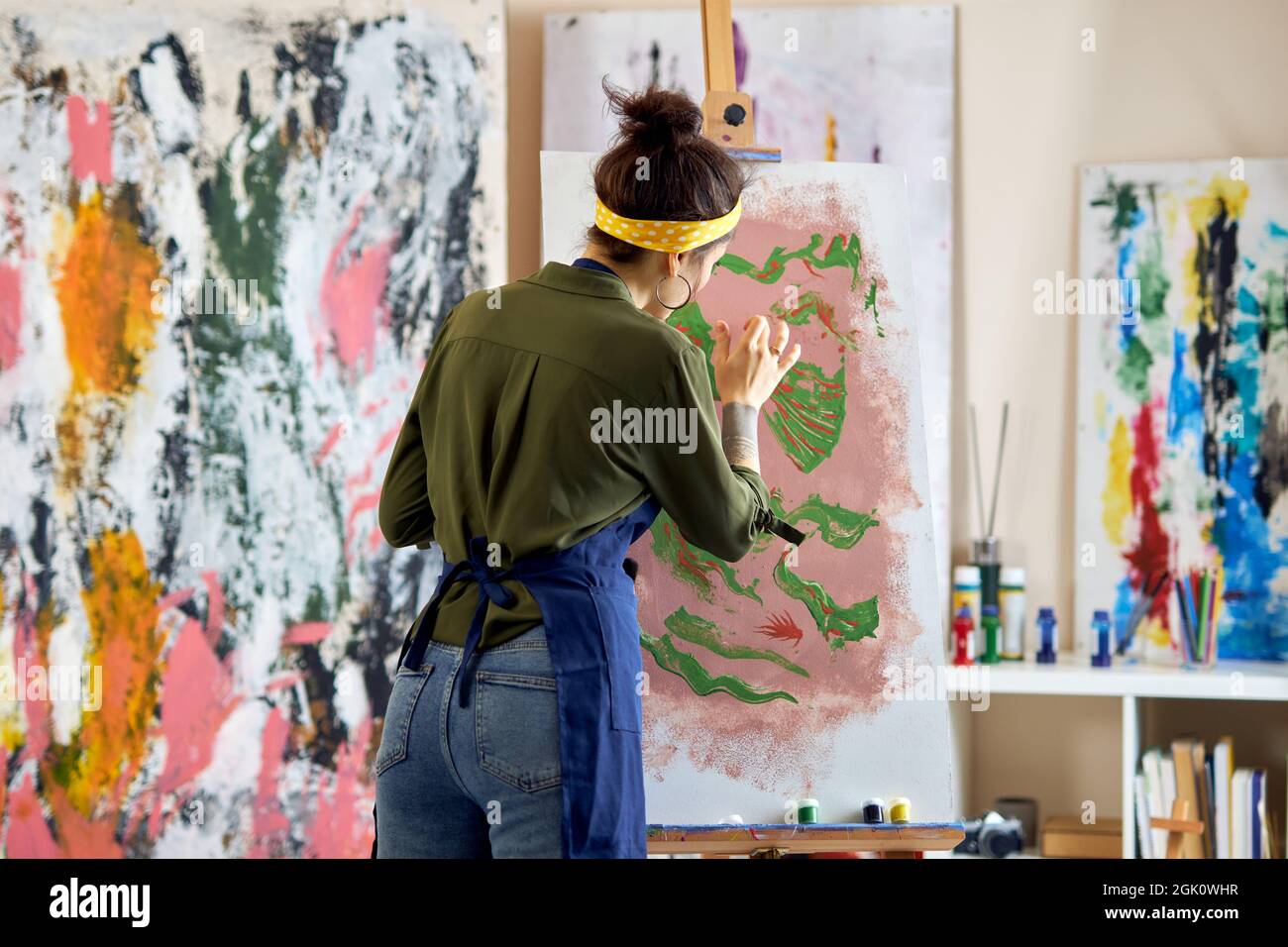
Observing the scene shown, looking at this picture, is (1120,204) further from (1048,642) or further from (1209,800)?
(1209,800)

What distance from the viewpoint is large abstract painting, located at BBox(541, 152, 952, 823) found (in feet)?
6.47

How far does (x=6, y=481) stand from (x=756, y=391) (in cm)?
177

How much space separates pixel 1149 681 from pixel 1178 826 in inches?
11.2

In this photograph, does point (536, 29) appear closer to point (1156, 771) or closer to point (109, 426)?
point (109, 426)

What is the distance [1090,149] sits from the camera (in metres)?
2.86

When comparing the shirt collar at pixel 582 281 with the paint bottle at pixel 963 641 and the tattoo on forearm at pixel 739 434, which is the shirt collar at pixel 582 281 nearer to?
the tattoo on forearm at pixel 739 434

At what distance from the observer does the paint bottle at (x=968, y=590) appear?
9.08 feet

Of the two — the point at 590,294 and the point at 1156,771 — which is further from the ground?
the point at 590,294

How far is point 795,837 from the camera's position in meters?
1.92

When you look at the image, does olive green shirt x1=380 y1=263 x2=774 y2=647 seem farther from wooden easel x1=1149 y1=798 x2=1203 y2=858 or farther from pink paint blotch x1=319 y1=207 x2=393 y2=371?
wooden easel x1=1149 y1=798 x2=1203 y2=858

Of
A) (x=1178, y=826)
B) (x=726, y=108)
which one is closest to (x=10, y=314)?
(x=726, y=108)

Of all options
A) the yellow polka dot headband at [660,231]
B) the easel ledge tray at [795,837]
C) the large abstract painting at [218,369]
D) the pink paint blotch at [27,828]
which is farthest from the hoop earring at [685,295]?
the pink paint blotch at [27,828]

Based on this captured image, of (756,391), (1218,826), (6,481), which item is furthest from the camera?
(6,481)

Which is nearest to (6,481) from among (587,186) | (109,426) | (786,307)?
(109,426)
